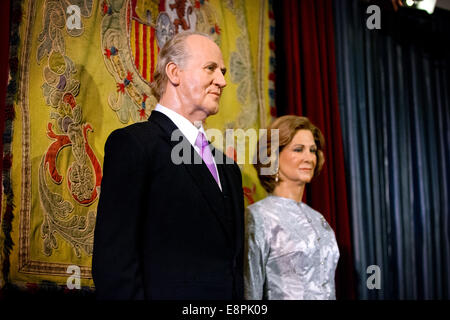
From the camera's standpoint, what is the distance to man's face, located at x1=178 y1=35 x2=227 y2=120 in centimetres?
172

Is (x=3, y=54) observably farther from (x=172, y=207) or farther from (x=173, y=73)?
(x=172, y=207)

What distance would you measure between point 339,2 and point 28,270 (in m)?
2.50

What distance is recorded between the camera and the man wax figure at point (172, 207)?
144cm

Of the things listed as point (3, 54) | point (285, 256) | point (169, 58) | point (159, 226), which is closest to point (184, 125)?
point (169, 58)

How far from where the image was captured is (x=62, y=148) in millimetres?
1957

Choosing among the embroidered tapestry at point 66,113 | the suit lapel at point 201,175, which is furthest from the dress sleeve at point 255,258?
the embroidered tapestry at point 66,113

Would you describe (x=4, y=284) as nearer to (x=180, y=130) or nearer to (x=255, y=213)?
(x=180, y=130)

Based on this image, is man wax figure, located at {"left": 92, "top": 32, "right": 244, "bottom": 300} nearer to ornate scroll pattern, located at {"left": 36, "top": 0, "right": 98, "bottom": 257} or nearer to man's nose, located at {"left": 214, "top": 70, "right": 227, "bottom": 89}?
man's nose, located at {"left": 214, "top": 70, "right": 227, "bottom": 89}

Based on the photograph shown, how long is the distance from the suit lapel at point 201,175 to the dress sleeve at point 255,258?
1.70 feet

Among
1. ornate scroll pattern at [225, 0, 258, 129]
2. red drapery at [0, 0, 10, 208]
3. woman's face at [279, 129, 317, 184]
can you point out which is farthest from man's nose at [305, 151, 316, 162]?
red drapery at [0, 0, 10, 208]

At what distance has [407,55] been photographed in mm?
3674

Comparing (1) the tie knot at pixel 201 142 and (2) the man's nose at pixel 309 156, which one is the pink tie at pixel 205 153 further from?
(2) the man's nose at pixel 309 156

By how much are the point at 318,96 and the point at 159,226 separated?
164 centimetres
